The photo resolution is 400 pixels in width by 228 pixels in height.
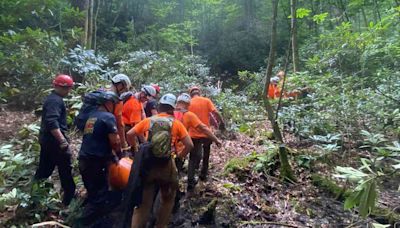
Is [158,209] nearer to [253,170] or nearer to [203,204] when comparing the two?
[203,204]

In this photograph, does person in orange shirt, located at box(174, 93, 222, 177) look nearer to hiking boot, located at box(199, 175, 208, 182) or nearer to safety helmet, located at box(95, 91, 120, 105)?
hiking boot, located at box(199, 175, 208, 182)

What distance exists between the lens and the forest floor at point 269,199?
5.63m

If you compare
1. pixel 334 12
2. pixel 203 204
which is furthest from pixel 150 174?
pixel 334 12

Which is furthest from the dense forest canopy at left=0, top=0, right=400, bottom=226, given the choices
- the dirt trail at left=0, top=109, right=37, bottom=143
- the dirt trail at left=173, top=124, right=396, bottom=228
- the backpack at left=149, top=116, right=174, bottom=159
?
the backpack at left=149, top=116, right=174, bottom=159

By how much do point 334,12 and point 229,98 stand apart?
13990 mm

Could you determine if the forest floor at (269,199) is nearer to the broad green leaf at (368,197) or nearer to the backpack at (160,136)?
the backpack at (160,136)

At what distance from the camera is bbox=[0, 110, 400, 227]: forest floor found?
5.63m

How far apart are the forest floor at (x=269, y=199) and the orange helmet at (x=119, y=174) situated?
100 centimetres

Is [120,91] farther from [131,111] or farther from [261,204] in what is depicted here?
[261,204]

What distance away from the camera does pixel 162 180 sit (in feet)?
15.8

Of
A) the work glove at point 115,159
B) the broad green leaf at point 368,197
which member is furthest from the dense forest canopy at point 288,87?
the work glove at point 115,159

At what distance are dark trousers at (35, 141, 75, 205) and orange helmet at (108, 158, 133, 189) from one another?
0.84 metres

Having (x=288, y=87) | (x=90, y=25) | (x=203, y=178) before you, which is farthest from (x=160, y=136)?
(x=90, y=25)

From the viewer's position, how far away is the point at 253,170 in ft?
23.6
